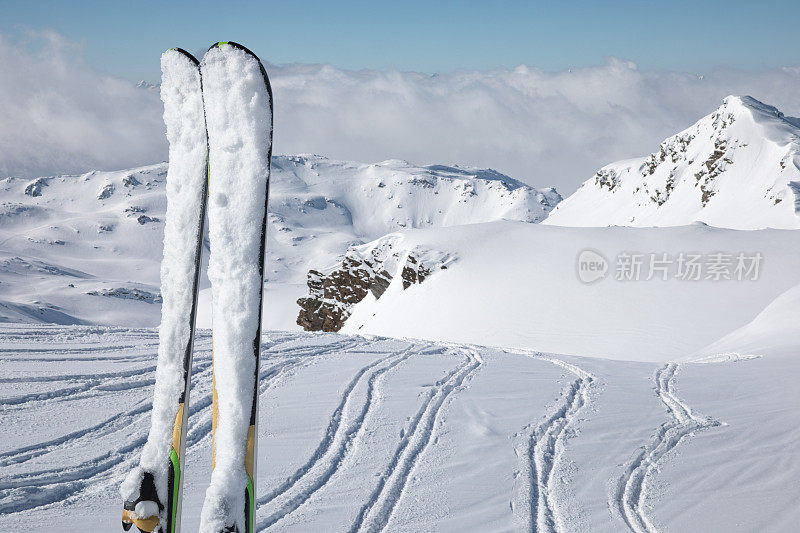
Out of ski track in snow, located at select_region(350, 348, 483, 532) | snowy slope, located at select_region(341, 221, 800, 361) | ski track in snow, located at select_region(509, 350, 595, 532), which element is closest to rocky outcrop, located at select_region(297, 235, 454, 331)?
snowy slope, located at select_region(341, 221, 800, 361)

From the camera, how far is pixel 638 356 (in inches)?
480

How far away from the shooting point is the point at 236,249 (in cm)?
230

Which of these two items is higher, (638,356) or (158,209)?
(158,209)

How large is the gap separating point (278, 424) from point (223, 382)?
10.1 feet

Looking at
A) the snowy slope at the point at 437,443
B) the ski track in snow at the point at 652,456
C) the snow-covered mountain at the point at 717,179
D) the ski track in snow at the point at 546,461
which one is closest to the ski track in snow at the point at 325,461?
the snowy slope at the point at 437,443

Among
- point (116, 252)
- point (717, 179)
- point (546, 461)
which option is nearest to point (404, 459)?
point (546, 461)

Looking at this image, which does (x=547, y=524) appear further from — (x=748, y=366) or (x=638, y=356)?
(x=638, y=356)

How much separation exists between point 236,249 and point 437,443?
3.19 meters

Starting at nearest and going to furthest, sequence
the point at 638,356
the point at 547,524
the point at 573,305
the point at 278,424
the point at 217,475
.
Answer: the point at 217,475, the point at 547,524, the point at 278,424, the point at 638,356, the point at 573,305

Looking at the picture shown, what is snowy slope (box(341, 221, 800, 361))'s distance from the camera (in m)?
13.8

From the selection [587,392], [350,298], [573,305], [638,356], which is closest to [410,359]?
[587,392]

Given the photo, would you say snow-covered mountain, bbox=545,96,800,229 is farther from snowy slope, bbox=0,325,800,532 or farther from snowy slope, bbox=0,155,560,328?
snowy slope, bbox=0,155,560,328

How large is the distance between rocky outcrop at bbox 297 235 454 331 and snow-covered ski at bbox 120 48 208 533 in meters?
18.3

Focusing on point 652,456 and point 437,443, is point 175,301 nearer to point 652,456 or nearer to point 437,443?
point 437,443
